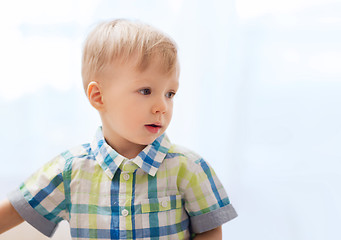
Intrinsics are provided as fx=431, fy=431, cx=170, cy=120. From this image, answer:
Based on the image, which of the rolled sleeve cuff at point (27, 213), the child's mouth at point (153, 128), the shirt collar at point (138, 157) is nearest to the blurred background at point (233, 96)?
the rolled sleeve cuff at point (27, 213)

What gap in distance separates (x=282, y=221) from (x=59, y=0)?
999 mm

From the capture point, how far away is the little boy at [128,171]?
87cm

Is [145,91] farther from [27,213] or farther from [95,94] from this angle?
[27,213]

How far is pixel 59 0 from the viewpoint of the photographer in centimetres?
139

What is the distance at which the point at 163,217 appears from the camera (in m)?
0.92

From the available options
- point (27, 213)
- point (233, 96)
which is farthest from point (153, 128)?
point (233, 96)

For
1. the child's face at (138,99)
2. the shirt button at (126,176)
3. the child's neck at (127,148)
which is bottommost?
the shirt button at (126,176)

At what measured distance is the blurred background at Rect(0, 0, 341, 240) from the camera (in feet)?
4.17

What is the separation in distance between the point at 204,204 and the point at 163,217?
93 mm

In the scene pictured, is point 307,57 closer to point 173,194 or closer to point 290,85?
point 290,85

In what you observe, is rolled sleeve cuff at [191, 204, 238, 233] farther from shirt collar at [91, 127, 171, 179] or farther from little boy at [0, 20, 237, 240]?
shirt collar at [91, 127, 171, 179]

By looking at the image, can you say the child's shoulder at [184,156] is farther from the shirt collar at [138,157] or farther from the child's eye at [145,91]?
the child's eye at [145,91]

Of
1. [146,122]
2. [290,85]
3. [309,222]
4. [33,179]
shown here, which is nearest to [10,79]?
[33,179]

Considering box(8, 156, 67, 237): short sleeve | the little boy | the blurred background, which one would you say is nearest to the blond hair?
the little boy
